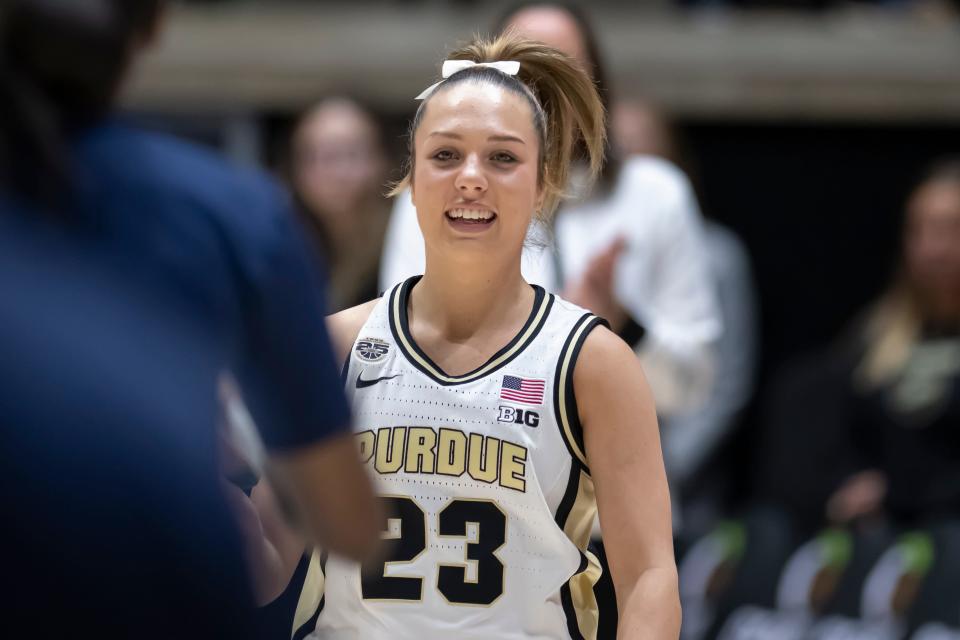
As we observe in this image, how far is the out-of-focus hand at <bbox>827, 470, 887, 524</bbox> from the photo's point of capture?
6418 mm

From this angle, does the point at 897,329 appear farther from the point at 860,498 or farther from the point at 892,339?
the point at 860,498

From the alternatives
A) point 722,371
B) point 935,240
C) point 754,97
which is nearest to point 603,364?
point 935,240

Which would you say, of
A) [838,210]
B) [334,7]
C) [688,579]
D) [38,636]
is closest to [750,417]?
[838,210]

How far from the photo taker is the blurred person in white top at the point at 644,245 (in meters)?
4.02

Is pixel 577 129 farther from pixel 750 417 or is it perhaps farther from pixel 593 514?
pixel 750 417

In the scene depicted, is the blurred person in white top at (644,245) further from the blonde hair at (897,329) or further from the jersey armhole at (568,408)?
the blonde hair at (897,329)

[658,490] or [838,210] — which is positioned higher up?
[838,210]

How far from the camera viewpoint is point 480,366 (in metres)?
2.76

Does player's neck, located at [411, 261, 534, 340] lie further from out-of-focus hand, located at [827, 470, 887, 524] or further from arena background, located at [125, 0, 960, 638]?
arena background, located at [125, 0, 960, 638]

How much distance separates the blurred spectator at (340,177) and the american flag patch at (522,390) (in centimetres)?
268

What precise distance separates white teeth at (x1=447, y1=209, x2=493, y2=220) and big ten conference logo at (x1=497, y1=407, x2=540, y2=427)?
358 mm

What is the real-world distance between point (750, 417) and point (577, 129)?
18.8 feet

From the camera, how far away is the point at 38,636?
1.56 meters

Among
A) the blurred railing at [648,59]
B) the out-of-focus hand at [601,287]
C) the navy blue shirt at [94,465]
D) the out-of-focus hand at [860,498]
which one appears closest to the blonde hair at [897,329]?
the out-of-focus hand at [860,498]
